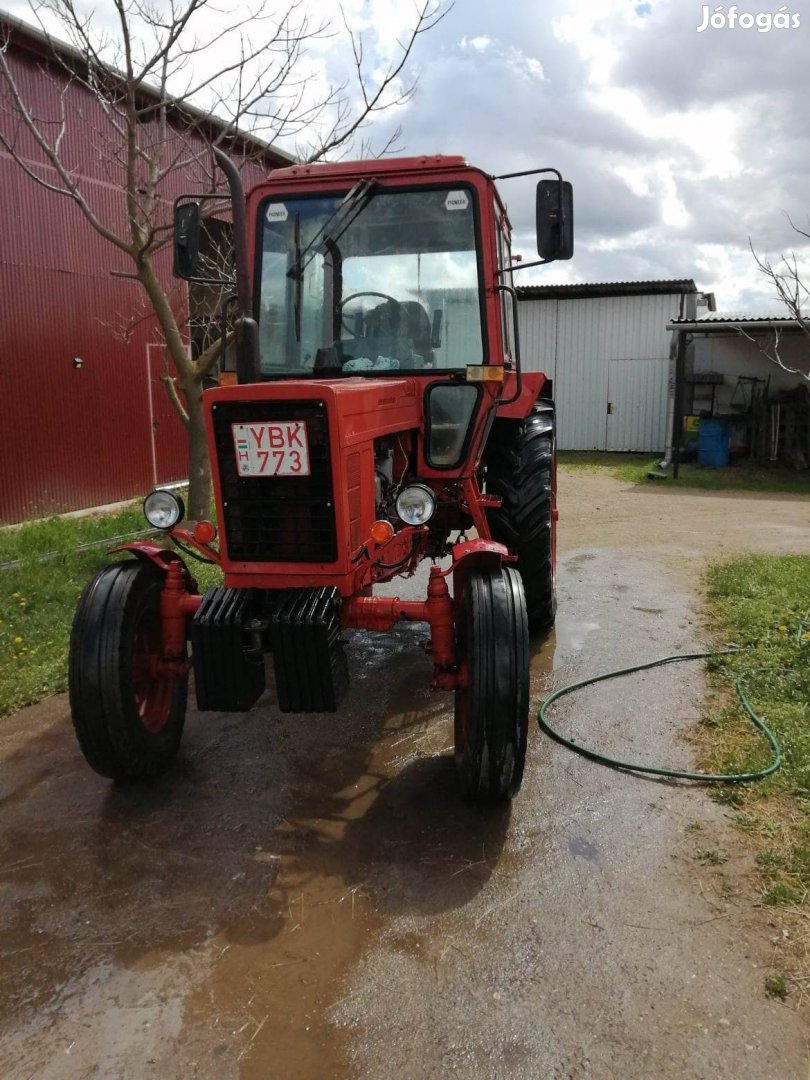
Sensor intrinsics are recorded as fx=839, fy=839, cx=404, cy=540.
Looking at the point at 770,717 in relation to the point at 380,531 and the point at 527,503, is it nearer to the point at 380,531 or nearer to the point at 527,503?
the point at 527,503

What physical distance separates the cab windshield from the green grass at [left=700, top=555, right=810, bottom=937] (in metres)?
2.20

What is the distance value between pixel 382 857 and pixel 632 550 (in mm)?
5814

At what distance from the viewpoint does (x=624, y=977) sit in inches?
94.9

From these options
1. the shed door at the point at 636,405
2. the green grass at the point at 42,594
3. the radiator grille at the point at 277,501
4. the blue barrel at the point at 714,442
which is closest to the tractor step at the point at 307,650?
the radiator grille at the point at 277,501

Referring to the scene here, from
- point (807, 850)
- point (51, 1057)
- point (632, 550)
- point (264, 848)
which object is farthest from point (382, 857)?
point (632, 550)

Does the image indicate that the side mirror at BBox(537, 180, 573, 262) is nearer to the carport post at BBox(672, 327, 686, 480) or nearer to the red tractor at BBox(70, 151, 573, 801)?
Answer: the red tractor at BBox(70, 151, 573, 801)

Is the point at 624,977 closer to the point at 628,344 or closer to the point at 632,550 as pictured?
the point at 632,550

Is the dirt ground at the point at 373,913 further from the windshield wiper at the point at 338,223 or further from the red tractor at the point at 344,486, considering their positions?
the windshield wiper at the point at 338,223

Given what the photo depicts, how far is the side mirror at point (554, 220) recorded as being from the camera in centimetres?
382

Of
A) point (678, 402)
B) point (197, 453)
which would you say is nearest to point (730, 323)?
point (678, 402)

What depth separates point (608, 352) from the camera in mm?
17422

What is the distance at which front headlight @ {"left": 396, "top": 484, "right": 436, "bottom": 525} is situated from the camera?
343 cm

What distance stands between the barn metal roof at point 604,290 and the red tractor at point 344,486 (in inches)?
520

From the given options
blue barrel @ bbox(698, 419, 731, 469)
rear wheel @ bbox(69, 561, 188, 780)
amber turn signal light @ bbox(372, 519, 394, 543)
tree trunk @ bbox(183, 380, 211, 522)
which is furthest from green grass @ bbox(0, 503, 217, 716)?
blue barrel @ bbox(698, 419, 731, 469)
